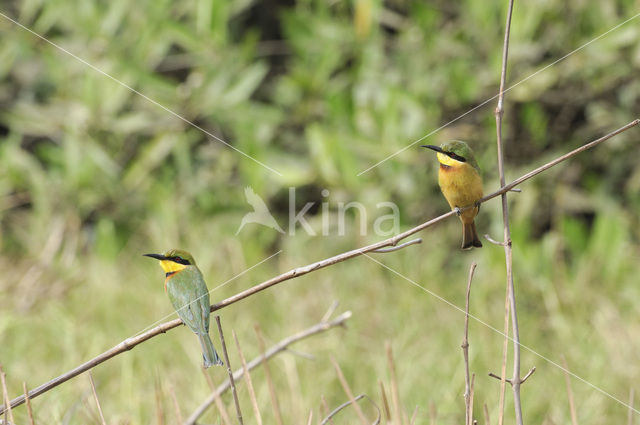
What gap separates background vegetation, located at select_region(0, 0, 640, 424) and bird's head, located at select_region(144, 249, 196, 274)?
1214mm

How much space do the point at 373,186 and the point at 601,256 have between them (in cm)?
63

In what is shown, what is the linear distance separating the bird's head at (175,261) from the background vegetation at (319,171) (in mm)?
1214

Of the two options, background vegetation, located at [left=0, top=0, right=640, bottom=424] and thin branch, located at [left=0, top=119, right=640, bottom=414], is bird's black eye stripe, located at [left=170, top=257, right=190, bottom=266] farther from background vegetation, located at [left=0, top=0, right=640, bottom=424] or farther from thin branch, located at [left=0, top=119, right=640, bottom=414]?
background vegetation, located at [left=0, top=0, right=640, bottom=424]

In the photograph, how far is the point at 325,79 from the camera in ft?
7.20

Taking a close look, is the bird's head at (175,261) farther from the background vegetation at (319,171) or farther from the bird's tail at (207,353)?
the background vegetation at (319,171)

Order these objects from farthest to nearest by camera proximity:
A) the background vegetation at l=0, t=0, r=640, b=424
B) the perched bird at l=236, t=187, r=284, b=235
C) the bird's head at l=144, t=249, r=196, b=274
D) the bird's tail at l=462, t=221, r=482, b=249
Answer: the background vegetation at l=0, t=0, r=640, b=424, the bird's tail at l=462, t=221, r=482, b=249, the bird's head at l=144, t=249, r=196, b=274, the perched bird at l=236, t=187, r=284, b=235

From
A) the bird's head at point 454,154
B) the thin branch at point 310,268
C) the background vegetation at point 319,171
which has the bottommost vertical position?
the background vegetation at point 319,171

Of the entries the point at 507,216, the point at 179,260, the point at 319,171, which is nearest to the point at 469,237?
the point at 507,216

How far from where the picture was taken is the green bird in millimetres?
440

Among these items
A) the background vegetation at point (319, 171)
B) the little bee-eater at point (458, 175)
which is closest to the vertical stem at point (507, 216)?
the little bee-eater at point (458, 175)

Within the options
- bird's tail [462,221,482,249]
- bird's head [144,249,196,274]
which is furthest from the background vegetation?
bird's head [144,249,196,274]

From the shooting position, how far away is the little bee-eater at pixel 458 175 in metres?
0.52

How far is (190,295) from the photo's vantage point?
0.45 m

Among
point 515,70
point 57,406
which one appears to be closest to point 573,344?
point 515,70
